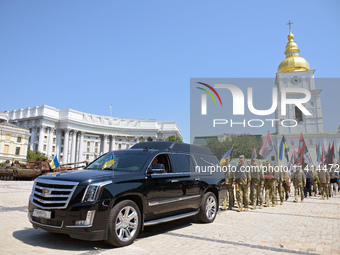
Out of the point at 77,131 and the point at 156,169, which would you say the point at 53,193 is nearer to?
the point at 156,169

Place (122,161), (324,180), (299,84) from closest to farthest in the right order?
(122,161)
(324,180)
(299,84)

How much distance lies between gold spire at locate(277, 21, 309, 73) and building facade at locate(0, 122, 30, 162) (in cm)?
6936

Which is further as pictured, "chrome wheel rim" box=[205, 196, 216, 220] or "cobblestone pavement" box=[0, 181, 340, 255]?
"chrome wheel rim" box=[205, 196, 216, 220]

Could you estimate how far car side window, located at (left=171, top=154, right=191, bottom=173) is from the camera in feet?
22.7

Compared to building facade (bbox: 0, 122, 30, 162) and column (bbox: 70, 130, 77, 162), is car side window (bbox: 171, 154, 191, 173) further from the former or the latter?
column (bbox: 70, 130, 77, 162)

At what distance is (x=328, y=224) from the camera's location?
795cm

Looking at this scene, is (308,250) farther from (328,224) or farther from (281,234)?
(328,224)

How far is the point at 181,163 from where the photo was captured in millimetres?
7164

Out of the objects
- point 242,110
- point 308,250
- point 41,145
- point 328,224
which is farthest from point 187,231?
point 41,145

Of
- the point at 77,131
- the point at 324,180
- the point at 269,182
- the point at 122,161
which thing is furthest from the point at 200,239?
the point at 77,131

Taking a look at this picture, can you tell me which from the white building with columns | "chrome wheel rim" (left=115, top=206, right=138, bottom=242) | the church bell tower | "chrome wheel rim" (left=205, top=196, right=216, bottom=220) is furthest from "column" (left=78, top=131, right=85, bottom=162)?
"chrome wheel rim" (left=115, top=206, right=138, bottom=242)

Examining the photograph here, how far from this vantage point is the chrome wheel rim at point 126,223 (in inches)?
199

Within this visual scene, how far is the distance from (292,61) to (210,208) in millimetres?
67693

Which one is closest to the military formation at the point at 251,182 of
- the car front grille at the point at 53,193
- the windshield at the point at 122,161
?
the windshield at the point at 122,161
